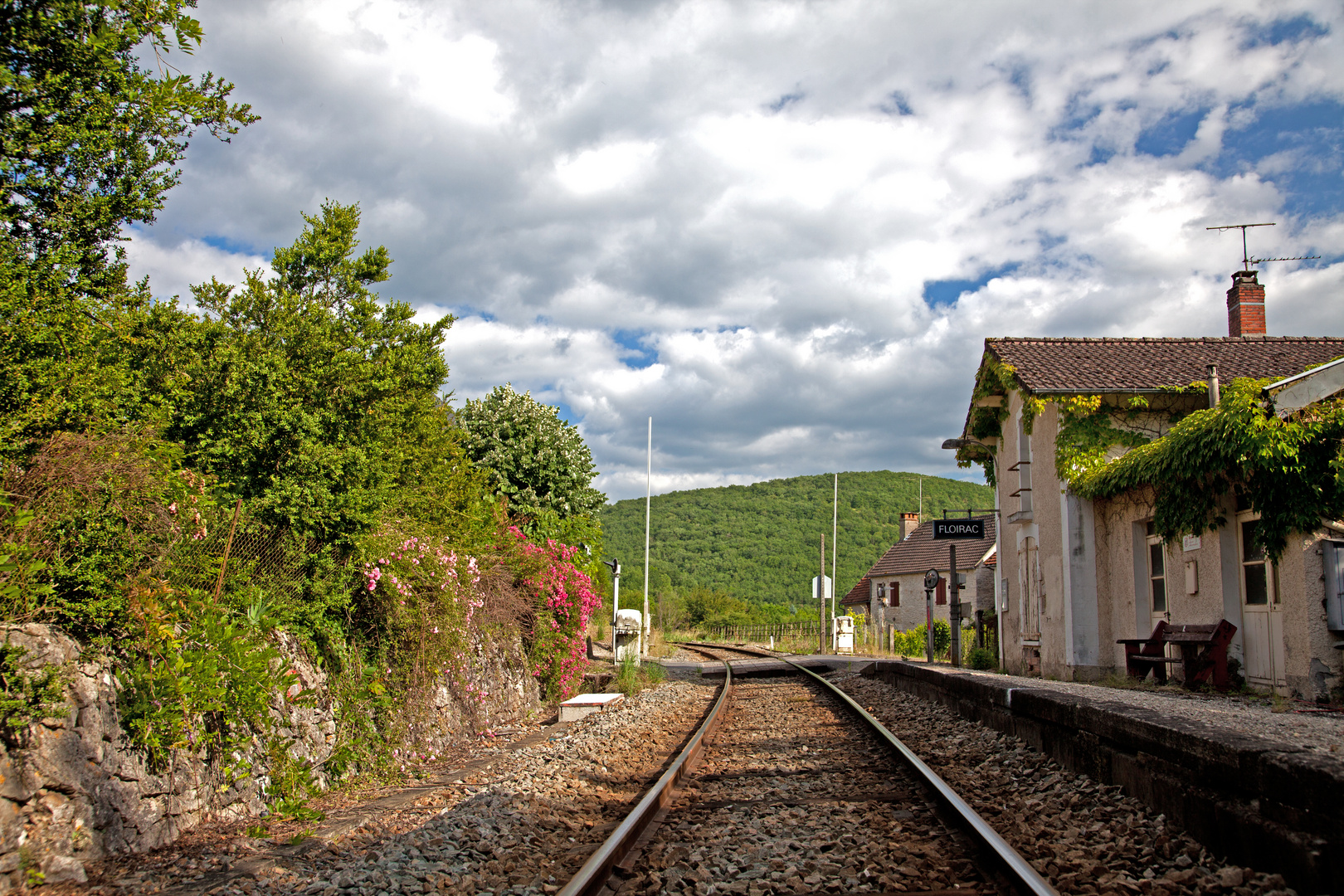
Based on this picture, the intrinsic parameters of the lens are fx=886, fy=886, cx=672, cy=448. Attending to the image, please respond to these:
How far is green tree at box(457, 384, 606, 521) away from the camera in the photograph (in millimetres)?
18734

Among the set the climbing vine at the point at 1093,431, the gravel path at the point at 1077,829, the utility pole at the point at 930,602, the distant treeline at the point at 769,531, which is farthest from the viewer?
the distant treeline at the point at 769,531

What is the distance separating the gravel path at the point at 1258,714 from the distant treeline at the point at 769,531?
167 ft

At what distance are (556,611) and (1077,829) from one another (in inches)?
382

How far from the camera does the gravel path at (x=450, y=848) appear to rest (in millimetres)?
4480

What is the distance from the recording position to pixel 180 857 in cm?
491

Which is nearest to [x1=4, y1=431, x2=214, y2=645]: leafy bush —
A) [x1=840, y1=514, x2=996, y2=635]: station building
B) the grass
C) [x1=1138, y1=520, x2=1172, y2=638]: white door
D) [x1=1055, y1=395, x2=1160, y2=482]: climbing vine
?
the grass

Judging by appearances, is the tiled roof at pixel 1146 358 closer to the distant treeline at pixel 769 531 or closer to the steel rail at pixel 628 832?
the steel rail at pixel 628 832

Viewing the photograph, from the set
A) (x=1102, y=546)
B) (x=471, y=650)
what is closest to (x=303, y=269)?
(x=471, y=650)

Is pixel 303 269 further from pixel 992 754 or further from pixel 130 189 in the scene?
pixel 992 754

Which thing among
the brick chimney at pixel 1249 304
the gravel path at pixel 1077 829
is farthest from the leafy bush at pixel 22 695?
the brick chimney at pixel 1249 304

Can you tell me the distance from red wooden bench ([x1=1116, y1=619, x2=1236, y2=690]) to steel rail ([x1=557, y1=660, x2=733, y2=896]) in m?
7.42

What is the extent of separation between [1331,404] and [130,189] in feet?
42.4

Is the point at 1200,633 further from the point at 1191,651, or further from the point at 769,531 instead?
the point at 769,531

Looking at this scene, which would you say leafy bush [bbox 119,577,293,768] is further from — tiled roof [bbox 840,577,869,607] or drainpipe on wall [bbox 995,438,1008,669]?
tiled roof [bbox 840,577,869,607]
